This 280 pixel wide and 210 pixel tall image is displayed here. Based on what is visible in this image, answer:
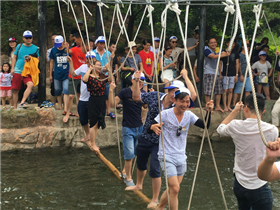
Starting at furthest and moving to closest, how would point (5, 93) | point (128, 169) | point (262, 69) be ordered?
point (262, 69) → point (5, 93) → point (128, 169)

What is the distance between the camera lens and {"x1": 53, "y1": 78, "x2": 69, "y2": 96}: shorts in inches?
367

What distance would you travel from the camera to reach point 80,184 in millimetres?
7191

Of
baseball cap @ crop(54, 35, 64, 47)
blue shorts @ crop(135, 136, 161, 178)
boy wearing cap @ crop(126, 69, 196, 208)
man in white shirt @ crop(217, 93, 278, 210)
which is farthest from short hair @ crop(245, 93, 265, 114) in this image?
baseball cap @ crop(54, 35, 64, 47)

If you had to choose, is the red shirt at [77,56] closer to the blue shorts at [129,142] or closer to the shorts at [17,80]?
the shorts at [17,80]

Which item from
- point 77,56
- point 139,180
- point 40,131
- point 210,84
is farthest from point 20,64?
point 139,180

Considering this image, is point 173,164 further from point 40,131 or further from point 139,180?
point 40,131

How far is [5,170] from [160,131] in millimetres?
4116

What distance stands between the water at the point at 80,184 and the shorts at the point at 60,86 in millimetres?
1346

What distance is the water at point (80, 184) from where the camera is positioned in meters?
6.31

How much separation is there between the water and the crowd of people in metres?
0.41

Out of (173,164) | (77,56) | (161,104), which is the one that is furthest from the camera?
(77,56)

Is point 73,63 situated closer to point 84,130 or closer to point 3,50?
point 84,130

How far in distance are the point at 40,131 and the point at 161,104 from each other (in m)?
4.48

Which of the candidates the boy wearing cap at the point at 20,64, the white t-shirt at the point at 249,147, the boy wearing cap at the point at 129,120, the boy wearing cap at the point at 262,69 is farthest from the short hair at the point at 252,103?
the boy wearing cap at the point at 262,69
